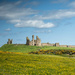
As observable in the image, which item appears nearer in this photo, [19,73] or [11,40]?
[19,73]

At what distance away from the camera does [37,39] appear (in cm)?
7594

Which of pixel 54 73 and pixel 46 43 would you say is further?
pixel 46 43

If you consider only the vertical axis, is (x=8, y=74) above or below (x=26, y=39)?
below

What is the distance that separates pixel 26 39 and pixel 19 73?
204 feet

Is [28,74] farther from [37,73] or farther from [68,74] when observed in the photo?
[68,74]

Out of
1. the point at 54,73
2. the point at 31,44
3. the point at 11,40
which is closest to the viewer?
the point at 54,73

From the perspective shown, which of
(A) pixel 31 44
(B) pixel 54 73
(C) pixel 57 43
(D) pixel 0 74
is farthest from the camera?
(C) pixel 57 43

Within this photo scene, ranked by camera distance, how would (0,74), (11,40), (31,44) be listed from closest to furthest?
1. (0,74)
2. (31,44)
3. (11,40)

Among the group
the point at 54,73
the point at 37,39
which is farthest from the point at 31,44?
the point at 54,73

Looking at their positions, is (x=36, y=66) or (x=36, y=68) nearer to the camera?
(x=36, y=68)

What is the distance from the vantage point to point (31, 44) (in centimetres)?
7494

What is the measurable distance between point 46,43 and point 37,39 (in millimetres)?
10383

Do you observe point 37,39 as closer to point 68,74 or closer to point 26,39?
point 26,39

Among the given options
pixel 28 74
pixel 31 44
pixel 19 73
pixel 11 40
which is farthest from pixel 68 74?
pixel 11 40
